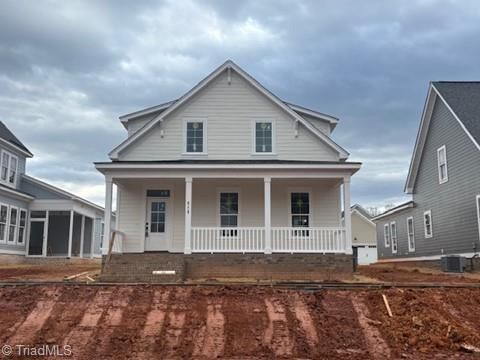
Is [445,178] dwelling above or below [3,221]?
above

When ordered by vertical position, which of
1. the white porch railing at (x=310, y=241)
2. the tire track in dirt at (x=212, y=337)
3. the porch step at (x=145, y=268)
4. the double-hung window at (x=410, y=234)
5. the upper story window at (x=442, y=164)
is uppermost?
the upper story window at (x=442, y=164)

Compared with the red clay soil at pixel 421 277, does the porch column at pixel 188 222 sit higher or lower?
higher

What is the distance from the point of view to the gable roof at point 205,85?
18.3 metres

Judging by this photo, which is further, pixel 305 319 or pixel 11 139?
pixel 11 139

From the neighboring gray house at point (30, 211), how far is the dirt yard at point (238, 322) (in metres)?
12.8

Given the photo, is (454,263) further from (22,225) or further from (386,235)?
(22,225)

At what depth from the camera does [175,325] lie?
10.6m

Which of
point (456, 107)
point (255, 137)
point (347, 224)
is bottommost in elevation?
point (347, 224)

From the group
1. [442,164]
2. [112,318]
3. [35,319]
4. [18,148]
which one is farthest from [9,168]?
[442,164]

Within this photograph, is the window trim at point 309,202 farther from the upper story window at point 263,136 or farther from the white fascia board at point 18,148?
the white fascia board at point 18,148

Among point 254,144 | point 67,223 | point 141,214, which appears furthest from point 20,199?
point 254,144

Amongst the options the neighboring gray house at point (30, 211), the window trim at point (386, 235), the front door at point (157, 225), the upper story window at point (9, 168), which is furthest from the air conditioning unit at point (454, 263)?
the upper story window at point (9, 168)

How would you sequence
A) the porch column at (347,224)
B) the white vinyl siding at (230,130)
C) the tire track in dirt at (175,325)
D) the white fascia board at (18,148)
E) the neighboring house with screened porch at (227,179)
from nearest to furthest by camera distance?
the tire track in dirt at (175,325)
the porch column at (347,224)
the neighboring house with screened porch at (227,179)
the white vinyl siding at (230,130)
the white fascia board at (18,148)

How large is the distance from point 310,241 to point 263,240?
1.63 metres
